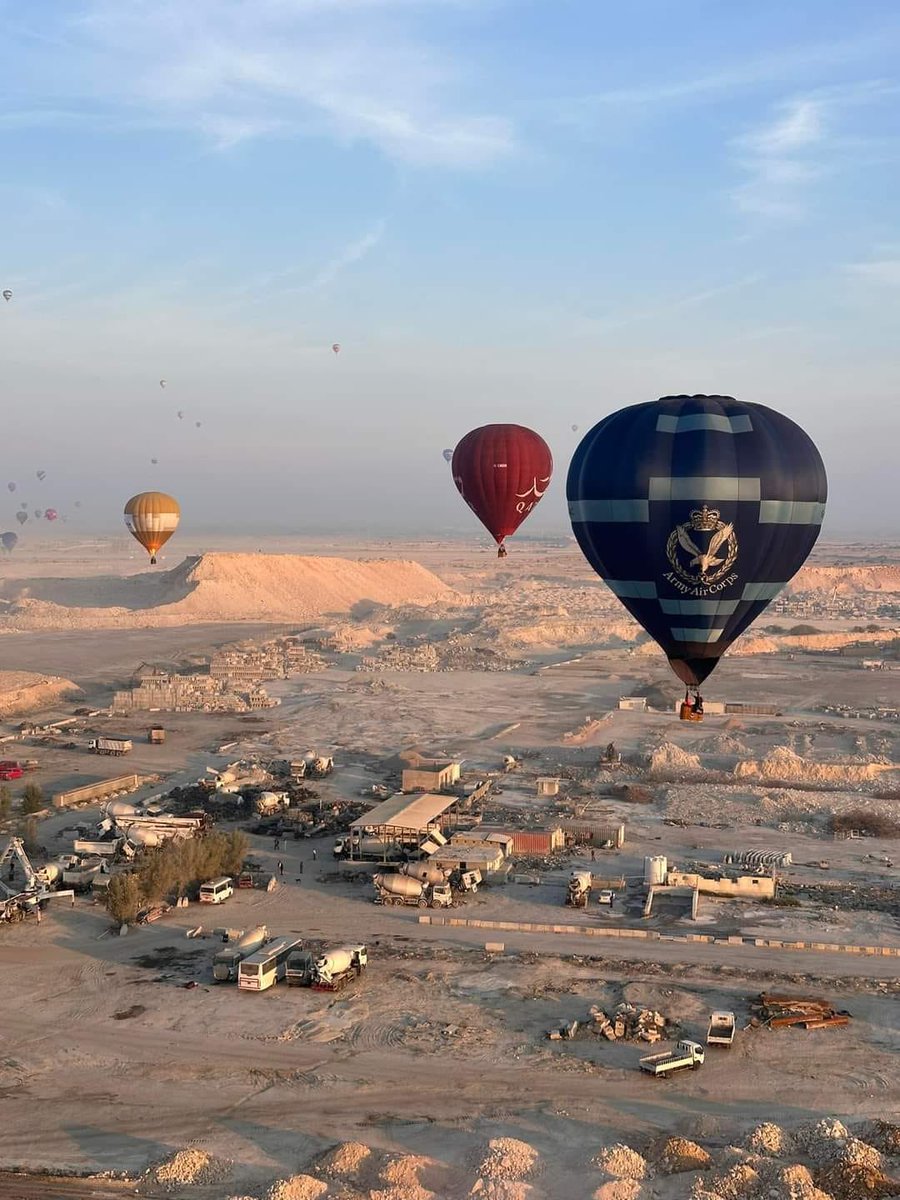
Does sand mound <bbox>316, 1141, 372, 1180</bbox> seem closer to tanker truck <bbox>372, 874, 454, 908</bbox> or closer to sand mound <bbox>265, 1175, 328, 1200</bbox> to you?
sand mound <bbox>265, 1175, 328, 1200</bbox>

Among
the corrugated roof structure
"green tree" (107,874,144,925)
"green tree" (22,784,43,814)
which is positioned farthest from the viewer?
"green tree" (22,784,43,814)

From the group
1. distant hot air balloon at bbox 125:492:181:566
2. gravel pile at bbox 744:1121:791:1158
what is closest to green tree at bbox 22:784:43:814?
gravel pile at bbox 744:1121:791:1158

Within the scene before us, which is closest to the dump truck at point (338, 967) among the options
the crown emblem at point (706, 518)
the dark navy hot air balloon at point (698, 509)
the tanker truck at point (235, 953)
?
the tanker truck at point (235, 953)

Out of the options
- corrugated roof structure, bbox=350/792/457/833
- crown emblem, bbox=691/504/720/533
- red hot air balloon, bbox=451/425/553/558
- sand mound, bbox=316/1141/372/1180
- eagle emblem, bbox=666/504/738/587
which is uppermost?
red hot air balloon, bbox=451/425/553/558

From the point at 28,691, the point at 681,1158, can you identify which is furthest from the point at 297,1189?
the point at 28,691

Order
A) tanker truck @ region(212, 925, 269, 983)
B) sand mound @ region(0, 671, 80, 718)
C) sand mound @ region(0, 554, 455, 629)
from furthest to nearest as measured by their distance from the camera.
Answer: sand mound @ region(0, 554, 455, 629), sand mound @ region(0, 671, 80, 718), tanker truck @ region(212, 925, 269, 983)

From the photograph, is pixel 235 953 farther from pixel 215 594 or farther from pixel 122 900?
pixel 215 594
